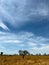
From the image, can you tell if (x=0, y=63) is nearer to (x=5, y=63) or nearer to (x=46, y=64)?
(x=5, y=63)

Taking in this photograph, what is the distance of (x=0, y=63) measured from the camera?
29750mm

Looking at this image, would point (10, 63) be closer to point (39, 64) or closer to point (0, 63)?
point (0, 63)

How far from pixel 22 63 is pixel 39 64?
9.96 feet

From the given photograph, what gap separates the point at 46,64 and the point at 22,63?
4.23 metres

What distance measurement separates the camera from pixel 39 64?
2858 cm

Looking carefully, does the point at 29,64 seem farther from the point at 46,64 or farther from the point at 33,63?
the point at 46,64

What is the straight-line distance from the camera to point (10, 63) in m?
29.8

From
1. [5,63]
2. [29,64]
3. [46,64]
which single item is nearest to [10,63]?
[5,63]

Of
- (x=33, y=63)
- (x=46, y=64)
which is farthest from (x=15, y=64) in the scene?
(x=46, y=64)

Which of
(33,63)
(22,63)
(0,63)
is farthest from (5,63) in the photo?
(33,63)

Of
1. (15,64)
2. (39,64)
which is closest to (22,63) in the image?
(15,64)

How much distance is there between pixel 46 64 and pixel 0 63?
27.0 feet

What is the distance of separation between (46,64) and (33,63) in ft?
8.34

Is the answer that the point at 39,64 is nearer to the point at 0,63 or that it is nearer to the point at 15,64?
the point at 15,64
